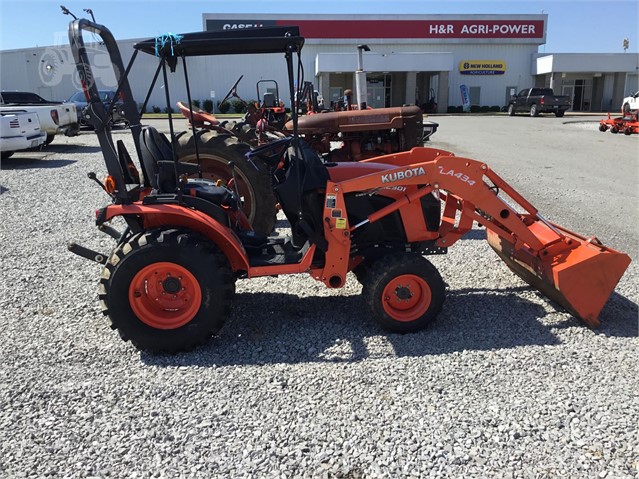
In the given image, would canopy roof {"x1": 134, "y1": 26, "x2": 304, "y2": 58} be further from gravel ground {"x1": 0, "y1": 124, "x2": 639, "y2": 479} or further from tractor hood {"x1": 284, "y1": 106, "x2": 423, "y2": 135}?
tractor hood {"x1": 284, "y1": 106, "x2": 423, "y2": 135}

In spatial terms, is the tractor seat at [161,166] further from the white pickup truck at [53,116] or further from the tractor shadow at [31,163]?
the white pickup truck at [53,116]

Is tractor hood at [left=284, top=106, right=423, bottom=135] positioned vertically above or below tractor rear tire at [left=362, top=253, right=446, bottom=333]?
above

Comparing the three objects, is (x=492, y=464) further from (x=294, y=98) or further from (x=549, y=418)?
(x=294, y=98)

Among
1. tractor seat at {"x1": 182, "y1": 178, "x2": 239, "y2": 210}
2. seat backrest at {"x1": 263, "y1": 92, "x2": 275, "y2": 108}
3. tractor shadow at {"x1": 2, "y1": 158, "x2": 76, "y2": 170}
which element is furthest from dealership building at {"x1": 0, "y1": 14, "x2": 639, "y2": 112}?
tractor seat at {"x1": 182, "y1": 178, "x2": 239, "y2": 210}

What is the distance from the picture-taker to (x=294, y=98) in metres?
3.77

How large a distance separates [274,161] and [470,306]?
209cm

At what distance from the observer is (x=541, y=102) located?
101ft

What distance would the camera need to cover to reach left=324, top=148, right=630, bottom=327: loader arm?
4.02 metres

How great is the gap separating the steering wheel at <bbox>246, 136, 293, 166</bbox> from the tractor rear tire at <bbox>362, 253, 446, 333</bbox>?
1.17m

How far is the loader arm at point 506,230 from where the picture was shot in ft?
13.2

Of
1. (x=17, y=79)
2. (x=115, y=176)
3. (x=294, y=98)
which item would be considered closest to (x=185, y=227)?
(x=115, y=176)

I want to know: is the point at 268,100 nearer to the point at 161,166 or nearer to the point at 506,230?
the point at 161,166

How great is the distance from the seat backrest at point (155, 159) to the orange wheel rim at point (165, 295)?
2.24 feet

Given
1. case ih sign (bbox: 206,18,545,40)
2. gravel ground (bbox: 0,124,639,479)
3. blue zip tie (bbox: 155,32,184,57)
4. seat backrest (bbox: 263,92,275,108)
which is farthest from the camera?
Result: case ih sign (bbox: 206,18,545,40)
